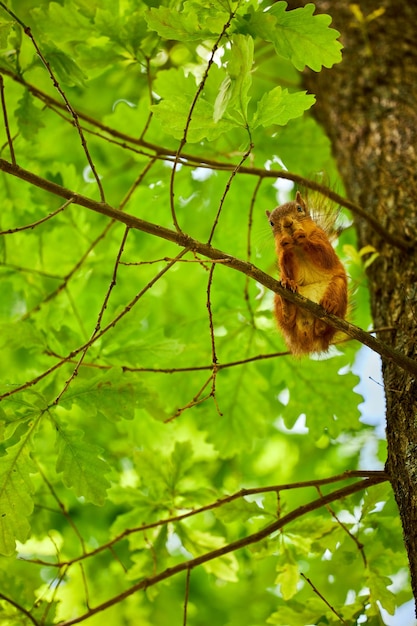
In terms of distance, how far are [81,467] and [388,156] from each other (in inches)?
69.7

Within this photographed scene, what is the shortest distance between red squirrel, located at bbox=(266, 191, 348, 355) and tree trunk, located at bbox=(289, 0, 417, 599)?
24 centimetres

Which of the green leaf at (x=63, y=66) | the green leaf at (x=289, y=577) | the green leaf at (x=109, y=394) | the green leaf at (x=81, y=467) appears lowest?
the green leaf at (x=289, y=577)

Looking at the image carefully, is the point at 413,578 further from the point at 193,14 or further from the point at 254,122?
the point at 193,14

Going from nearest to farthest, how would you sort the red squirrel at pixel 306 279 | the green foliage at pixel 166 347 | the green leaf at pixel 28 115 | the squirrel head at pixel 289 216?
the green foliage at pixel 166 347
the red squirrel at pixel 306 279
the squirrel head at pixel 289 216
the green leaf at pixel 28 115

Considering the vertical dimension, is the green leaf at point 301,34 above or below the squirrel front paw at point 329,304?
above

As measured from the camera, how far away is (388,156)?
9.48 feet

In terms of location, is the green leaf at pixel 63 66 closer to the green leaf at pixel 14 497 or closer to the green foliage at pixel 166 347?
the green foliage at pixel 166 347

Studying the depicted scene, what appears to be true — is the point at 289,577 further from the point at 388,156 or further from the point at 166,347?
the point at 388,156

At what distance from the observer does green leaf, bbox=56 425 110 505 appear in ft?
6.93

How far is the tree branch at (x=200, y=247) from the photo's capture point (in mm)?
1672

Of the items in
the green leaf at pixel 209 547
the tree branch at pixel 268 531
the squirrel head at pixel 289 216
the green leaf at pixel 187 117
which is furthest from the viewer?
the green leaf at pixel 209 547

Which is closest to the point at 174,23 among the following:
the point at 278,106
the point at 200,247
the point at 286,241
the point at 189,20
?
the point at 189,20

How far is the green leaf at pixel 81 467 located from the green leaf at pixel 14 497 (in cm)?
13

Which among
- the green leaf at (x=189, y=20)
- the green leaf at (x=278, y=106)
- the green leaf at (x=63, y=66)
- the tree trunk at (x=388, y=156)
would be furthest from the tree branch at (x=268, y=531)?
the green leaf at (x=63, y=66)
